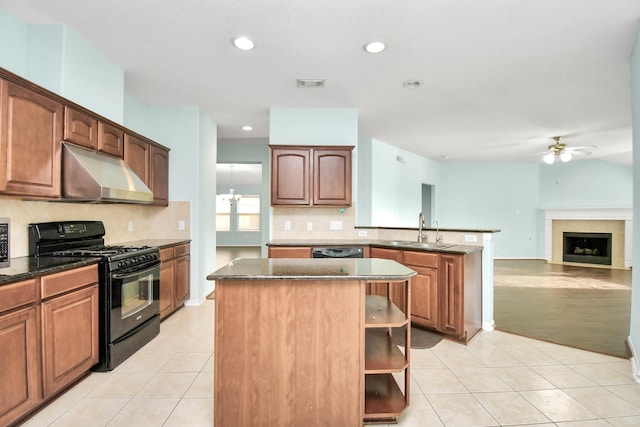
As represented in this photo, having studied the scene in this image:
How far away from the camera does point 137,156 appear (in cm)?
345

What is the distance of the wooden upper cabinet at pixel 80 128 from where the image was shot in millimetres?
2430

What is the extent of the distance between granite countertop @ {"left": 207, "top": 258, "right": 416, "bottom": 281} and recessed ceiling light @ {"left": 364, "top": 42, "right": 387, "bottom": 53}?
5.98 feet

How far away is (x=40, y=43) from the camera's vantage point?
8.20 ft

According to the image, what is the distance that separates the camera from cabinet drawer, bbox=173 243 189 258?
3760mm

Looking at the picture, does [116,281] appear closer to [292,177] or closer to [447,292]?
[292,177]

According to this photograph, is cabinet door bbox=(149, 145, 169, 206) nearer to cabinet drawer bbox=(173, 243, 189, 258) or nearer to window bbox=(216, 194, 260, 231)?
cabinet drawer bbox=(173, 243, 189, 258)

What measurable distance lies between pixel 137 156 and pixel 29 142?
1.31 meters

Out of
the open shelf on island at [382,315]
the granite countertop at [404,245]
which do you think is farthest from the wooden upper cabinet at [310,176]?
the open shelf on island at [382,315]

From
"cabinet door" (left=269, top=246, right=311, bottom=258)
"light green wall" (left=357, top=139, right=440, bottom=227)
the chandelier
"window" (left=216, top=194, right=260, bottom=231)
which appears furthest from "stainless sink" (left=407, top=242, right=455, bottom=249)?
"window" (left=216, top=194, right=260, bottom=231)

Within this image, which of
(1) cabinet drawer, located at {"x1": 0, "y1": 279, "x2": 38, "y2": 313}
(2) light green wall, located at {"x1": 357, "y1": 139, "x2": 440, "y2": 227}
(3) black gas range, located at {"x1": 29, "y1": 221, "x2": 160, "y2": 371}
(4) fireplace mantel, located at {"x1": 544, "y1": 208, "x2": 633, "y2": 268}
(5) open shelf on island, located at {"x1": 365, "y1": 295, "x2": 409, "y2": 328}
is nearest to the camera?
(1) cabinet drawer, located at {"x1": 0, "y1": 279, "x2": 38, "y2": 313}

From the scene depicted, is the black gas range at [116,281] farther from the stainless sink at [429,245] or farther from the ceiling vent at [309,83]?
the stainless sink at [429,245]

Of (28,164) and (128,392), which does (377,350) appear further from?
(28,164)

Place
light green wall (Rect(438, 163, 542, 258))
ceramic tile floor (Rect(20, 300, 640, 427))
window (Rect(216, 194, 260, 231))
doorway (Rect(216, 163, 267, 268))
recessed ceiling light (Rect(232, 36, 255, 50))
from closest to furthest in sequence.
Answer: ceramic tile floor (Rect(20, 300, 640, 427)) < recessed ceiling light (Rect(232, 36, 255, 50)) < light green wall (Rect(438, 163, 542, 258)) < doorway (Rect(216, 163, 267, 268)) < window (Rect(216, 194, 260, 231))

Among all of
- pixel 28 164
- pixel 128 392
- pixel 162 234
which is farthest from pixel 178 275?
pixel 28 164
